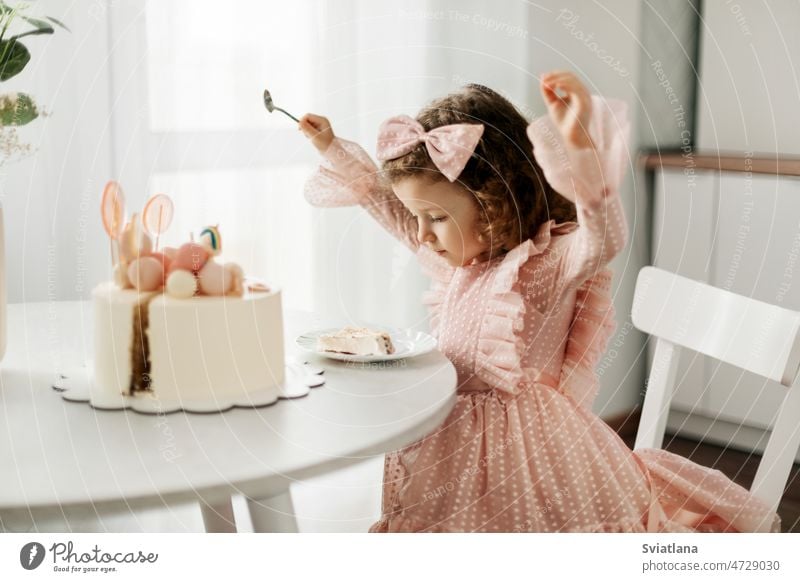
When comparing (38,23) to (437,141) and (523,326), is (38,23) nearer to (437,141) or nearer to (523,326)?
(437,141)

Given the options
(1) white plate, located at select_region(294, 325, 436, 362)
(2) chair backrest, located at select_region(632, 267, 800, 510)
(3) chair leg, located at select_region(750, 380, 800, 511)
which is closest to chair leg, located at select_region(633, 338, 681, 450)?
(2) chair backrest, located at select_region(632, 267, 800, 510)

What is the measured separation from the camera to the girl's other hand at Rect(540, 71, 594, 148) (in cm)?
57

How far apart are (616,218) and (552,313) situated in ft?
0.44

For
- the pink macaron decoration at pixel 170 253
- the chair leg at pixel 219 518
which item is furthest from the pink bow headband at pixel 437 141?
the chair leg at pixel 219 518

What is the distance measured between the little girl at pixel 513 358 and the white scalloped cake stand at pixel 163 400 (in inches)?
5.6

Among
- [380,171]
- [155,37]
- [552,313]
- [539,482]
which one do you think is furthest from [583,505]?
[155,37]

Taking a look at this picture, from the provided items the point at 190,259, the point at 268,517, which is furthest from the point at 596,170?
the point at 268,517

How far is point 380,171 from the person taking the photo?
0.80m

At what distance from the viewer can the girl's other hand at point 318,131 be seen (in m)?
0.80

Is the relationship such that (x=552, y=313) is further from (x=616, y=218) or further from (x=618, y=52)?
(x=618, y=52)

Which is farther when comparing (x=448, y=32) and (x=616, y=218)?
(x=448, y=32)

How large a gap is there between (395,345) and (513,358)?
10 centimetres

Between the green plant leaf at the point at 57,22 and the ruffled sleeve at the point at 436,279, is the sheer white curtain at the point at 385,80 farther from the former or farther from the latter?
the green plant leaf at the point at 57,22
